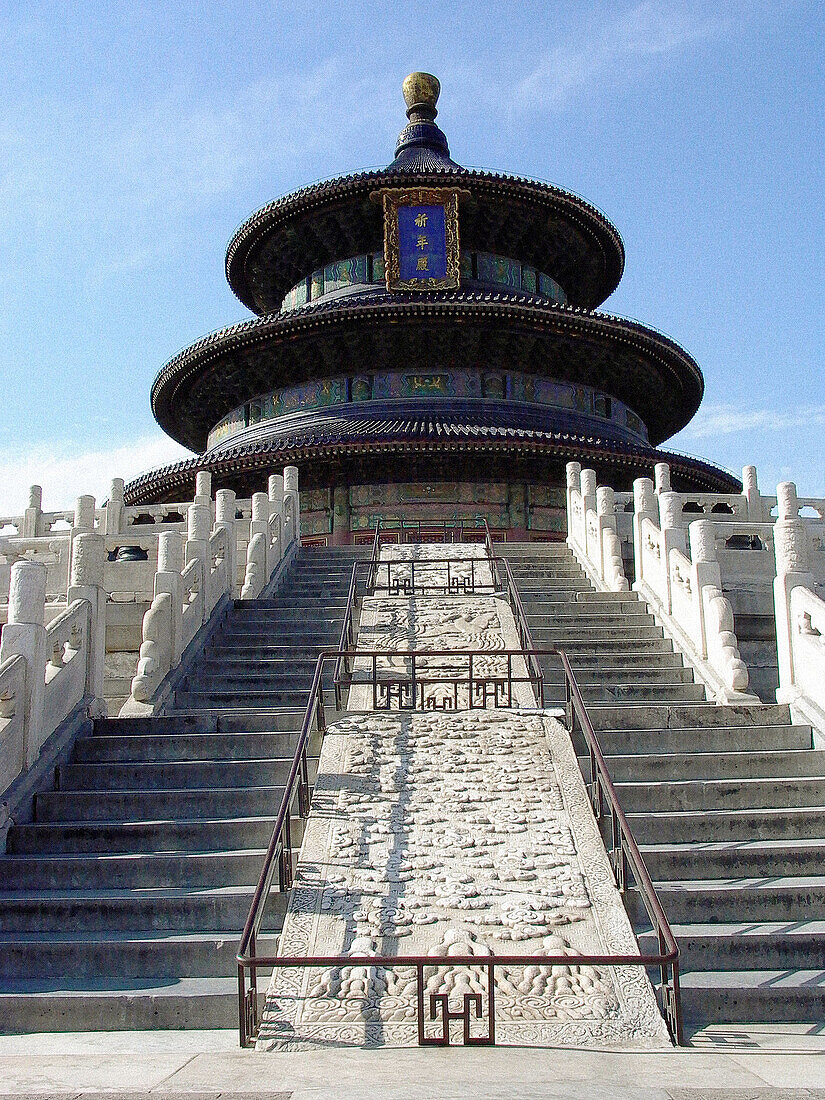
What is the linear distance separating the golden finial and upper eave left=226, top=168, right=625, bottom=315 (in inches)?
246

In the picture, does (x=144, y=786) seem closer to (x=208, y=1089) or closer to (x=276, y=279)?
(x=208, y=1089)

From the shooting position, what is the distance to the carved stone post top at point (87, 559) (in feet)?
33.9

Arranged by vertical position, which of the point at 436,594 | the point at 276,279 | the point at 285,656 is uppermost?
the point at 276,279

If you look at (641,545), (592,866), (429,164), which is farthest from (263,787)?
(429,164)

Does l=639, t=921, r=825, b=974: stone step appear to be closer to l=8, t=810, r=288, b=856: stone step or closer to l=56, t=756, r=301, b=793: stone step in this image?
l=8, t=810, r=288, b=856: stone step

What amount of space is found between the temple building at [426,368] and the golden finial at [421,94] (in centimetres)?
161

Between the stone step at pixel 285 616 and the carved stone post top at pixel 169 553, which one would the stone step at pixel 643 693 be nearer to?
the stone step at pixel 285 616

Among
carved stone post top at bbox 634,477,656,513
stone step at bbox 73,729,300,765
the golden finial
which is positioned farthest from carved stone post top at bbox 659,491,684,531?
the golden finial

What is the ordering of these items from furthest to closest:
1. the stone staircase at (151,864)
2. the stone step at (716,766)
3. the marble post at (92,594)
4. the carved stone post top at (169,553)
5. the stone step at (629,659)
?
the carved stone post top at (169,553) < the stone step at (629,659) < the marble post at (92,594) < the stone step at (716,766) < the stone staircase at (151,864)

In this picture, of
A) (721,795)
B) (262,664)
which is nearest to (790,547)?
(721,795)

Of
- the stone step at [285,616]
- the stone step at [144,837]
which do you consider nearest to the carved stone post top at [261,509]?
the stone step at [285,616]

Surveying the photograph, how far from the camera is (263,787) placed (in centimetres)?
856

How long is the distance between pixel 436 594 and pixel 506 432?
368 inches

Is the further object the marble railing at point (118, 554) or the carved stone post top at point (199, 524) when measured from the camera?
the marble railing at point (118, 554)
